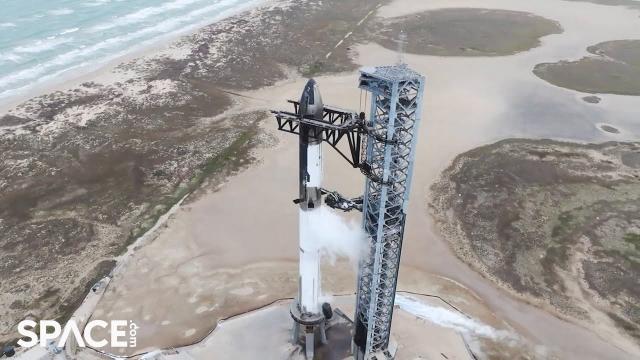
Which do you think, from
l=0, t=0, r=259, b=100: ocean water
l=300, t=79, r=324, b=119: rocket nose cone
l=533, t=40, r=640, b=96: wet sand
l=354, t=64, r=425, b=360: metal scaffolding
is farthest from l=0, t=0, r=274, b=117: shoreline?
l=533, t=40, r=640, b=96: wet sand

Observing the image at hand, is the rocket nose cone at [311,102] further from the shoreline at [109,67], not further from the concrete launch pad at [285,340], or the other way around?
the shoreline at [109,67]

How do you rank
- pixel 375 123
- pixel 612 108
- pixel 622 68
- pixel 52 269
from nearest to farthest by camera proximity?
1. pixel 375 123
2. pixel 52 269
3. pixel 612 108
4. pixel 622 68

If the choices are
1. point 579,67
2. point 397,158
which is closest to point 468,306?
point 397,158

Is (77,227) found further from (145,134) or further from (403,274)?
(403,274)

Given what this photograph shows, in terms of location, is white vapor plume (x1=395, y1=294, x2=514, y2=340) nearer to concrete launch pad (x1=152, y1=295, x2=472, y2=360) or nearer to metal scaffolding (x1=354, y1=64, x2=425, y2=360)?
concrete launch pad (x1=152, y1=295, x2=472, y2=360)

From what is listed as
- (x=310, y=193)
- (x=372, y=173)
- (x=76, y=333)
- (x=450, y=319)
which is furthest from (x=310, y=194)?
(x=76, y=333)

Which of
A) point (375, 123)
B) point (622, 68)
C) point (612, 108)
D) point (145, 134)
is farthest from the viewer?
point (622, 68)

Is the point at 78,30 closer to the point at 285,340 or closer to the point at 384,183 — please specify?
the point at 285,340
